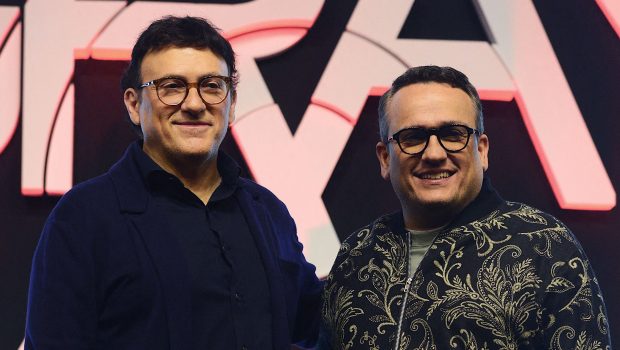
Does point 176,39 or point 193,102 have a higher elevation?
point 176,39

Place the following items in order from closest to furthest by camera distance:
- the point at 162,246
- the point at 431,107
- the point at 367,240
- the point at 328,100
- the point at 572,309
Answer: the point at 572,309
the point at 162,246
the point at 431,107
the point at 367,240
the point at 328,100

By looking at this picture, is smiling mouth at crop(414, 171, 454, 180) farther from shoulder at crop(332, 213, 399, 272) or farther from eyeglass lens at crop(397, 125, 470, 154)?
shoulder at crop(332, 213, 399, 272)

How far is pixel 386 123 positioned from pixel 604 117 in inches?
59.5

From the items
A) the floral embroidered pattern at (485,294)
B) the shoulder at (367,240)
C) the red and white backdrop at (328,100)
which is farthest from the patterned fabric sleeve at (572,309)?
the red and white backdrop at (328,100)

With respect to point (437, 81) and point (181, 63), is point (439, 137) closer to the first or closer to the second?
point (437, 81)

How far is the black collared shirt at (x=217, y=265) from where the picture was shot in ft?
6.25

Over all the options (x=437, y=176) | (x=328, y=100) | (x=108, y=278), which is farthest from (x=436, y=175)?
(x=328, y=100)

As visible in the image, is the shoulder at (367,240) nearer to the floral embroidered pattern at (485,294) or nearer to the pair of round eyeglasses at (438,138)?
the floral embroidered pattern at (485,294)

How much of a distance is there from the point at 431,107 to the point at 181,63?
60 centimetres

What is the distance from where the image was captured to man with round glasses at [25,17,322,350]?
6.05 feet

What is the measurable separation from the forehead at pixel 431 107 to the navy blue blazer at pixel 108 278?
588 mm

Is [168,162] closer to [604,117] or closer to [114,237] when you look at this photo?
[114,237]

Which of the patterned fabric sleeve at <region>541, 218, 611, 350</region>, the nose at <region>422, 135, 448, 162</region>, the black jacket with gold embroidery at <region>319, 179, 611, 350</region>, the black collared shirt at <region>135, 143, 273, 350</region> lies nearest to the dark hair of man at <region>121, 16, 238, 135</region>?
the black collared shirt at <region>135, 143, 273, 350</region>

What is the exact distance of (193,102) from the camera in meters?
1.96
